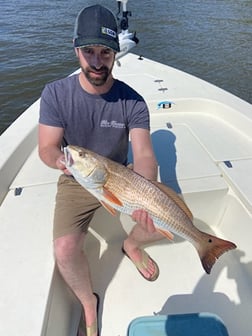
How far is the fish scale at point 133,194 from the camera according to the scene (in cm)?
158

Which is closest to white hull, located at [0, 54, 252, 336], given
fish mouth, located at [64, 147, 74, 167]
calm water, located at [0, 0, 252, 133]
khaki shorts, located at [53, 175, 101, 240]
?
khaki shorts, located at [53, 175, 101, 240]

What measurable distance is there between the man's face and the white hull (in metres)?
0.92

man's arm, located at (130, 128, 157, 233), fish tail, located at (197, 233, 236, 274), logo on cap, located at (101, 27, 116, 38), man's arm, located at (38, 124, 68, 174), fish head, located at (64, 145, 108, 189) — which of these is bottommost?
fish tail, located at (197, 233, 236, 274)

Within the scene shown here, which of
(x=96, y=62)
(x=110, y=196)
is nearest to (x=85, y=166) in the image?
(x=110, y=196)

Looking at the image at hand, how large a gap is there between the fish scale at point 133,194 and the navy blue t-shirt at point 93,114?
54 cm

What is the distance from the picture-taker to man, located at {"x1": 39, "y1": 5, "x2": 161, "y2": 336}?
6.27ft

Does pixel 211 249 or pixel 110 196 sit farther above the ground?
pixel 110 196

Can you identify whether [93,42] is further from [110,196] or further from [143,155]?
[110,196]

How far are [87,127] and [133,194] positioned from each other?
0.71m

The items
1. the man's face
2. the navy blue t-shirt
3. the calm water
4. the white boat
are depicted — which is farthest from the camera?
the calm water

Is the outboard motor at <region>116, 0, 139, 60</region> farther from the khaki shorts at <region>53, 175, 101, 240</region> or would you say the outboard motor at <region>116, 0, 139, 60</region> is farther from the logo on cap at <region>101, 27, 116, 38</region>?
the khaki shorts at <region>53, 175, 101, 240</region>

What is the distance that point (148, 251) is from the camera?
2598 millimetres

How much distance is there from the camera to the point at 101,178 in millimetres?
1605

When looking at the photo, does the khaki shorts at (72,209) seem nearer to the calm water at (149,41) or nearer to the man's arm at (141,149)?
the man's arm at (141,149)
